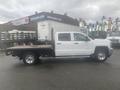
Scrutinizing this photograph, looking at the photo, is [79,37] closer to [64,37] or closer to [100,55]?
[64,37]

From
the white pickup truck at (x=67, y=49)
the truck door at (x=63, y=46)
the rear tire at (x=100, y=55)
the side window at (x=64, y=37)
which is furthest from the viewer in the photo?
the rear tire at (x=100, y=55)

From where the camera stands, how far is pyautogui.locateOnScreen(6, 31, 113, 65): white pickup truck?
1060 centimetres

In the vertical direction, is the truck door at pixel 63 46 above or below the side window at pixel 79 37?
below

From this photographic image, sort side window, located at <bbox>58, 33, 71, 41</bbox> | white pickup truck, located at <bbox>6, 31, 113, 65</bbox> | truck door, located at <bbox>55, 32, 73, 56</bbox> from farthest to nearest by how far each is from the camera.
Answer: side window, located at <bbox>58, 33, 71, 41</bbox>
truck door, located at <bbox>55, 32, 73, 56</bbox>
white pickup truck, located at <bbox>6, 31, 113, 65</bbox>

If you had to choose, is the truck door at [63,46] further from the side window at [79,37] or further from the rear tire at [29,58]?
the rear tire at [29,58]

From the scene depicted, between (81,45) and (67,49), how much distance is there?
911 mm

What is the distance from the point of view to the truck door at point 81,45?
→ 10.8m

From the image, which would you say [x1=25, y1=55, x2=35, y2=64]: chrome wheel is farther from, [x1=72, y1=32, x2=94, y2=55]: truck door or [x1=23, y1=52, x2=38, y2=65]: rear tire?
[x1=72, y1=32, x2=94, y2=55]: truck door

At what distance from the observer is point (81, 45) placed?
35.7 feet

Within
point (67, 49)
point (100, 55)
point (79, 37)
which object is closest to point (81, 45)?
point (79, 37)

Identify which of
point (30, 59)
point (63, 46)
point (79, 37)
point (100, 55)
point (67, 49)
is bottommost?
point (30, 59)

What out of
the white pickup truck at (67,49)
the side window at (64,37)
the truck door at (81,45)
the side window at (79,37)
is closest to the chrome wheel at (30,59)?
the white pickup truck at (67,49)

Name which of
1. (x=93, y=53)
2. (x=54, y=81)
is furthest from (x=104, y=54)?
(x=54, y=81)

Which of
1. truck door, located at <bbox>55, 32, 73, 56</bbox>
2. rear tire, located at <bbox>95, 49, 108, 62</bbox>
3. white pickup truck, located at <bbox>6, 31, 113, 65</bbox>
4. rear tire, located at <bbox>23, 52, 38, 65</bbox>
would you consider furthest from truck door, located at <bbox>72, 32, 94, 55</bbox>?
rear tire, located at <bbox>23, 52, 38, 65</bbox>
